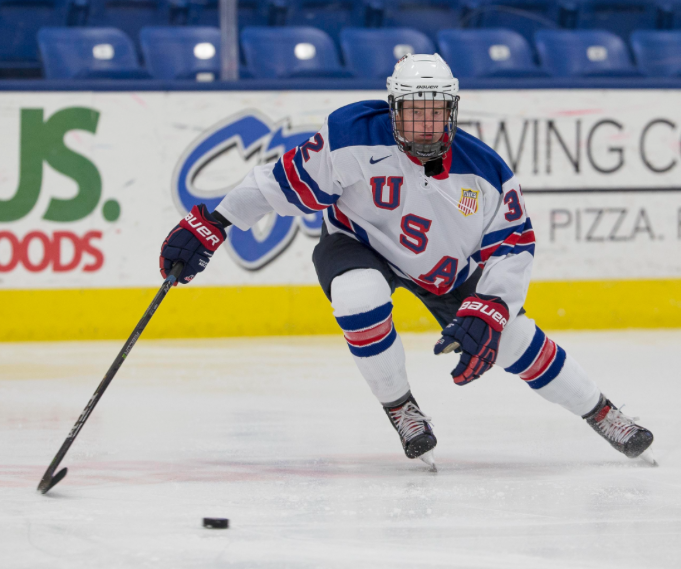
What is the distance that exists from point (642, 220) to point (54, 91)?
9.77ft

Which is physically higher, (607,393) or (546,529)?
(546,529)

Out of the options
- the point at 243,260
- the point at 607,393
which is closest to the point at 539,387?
→ the point at 607,393

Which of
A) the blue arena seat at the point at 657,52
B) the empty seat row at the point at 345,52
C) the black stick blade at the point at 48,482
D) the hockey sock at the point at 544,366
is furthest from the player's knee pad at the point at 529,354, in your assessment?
the blue arena seat at the point at 657,52

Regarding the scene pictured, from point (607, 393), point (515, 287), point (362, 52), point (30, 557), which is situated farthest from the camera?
point (362, 52)

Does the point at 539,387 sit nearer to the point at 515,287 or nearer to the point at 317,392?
the point at 515,287

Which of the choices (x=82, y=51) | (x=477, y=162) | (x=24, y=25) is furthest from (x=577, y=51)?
(x=477, y=162)

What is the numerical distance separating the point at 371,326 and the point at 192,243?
1.54ft

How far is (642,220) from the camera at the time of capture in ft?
16.9

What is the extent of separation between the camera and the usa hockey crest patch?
2.36 meters

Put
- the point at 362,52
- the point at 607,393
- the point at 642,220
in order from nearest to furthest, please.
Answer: the point at 607,393 < the point at 642,220 < the point at 362,52

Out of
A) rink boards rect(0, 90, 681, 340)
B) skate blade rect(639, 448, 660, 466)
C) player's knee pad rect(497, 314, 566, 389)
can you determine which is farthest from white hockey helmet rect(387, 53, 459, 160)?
rink boards rect(0, 90, 681, 340)

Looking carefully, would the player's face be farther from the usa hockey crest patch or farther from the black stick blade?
the black stick blade

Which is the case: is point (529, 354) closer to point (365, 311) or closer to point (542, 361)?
point (542, 361)

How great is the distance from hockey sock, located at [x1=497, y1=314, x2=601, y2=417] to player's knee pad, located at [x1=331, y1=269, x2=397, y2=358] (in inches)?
11.0
